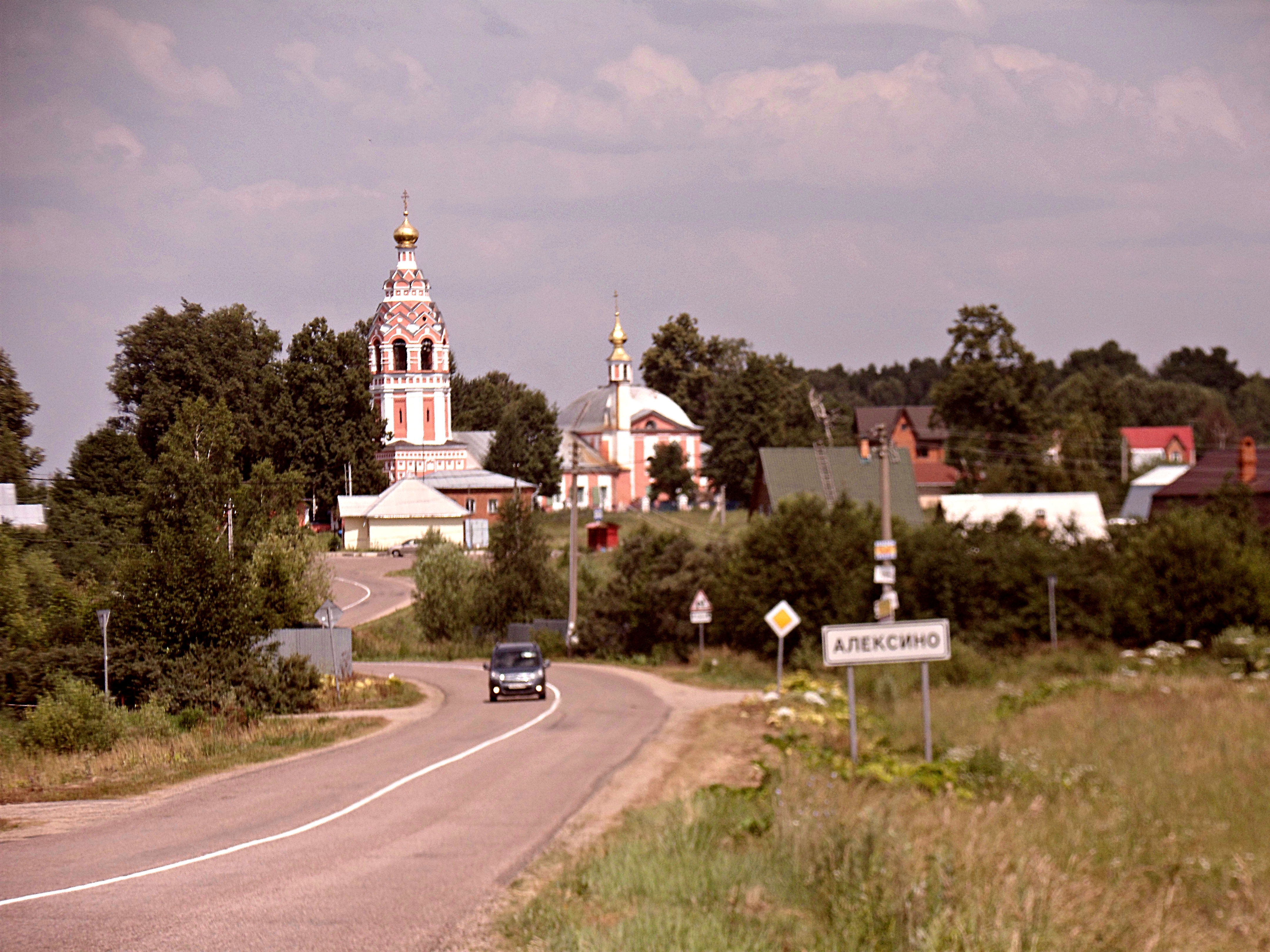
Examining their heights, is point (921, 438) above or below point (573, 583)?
above

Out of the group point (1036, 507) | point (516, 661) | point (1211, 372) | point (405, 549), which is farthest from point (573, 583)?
point (1211, 372)

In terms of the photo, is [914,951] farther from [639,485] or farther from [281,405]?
[639,485]

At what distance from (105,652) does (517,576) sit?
2797 cm

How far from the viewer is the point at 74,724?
864 inches

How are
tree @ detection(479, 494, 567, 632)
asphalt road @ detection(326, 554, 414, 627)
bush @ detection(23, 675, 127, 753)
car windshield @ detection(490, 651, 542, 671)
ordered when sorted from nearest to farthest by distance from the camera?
bush @ detection(23, 675, 127, 753) → car windshield @ detection(490, 651, 542, 671) → tree @ detection(479, 494, 567, 632) → asphalt road @ detection(326, 554, 414, 627)

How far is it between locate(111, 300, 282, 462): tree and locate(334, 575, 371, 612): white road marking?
25.2 feet

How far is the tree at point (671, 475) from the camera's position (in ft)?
353

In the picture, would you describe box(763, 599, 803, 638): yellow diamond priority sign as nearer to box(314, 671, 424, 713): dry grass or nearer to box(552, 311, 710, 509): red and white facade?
box(314, 671, 424, 713): dry grass

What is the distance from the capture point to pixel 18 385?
53.2 m

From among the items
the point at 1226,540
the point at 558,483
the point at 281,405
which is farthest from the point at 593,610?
the point at 558,483

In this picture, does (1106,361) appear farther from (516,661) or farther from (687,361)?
(516,661)

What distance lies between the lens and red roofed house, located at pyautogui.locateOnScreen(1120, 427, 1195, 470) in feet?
388

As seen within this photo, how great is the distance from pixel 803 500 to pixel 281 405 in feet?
122

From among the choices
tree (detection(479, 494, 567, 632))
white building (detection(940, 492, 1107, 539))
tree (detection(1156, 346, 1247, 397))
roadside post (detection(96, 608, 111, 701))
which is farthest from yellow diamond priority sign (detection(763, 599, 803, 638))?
tree (detection(1156, 346, 1247, 397))
